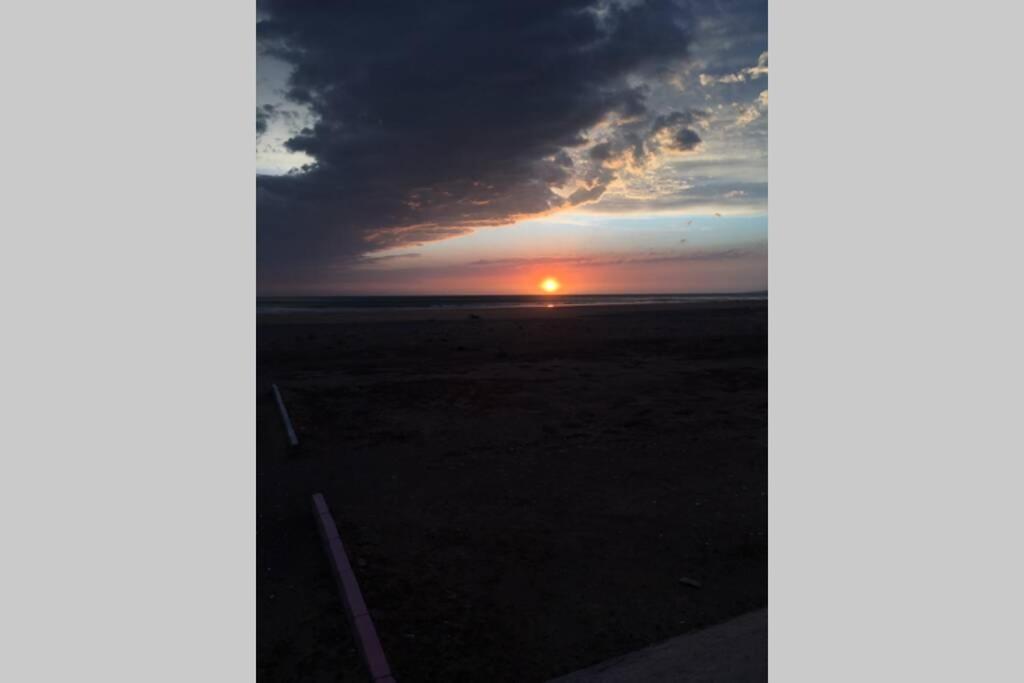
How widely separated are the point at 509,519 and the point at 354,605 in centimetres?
230

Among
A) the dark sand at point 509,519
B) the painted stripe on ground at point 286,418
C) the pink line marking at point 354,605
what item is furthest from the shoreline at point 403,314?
the pink line marking at point 354,605

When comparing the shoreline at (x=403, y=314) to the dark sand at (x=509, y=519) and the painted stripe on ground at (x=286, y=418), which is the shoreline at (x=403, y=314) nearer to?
the dark sand at (x=509, y=519)

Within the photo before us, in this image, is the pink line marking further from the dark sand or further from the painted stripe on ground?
the painted stripe on ground

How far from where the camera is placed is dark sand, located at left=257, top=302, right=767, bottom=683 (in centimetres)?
442

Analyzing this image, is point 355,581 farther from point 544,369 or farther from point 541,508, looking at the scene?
point 544,369

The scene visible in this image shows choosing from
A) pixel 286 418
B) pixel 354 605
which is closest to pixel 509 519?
pixel 354 605

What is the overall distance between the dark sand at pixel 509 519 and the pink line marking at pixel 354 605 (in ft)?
0.44

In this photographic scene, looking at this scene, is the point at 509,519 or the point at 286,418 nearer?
the point at 509,519

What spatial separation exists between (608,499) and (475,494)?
1.58 metres

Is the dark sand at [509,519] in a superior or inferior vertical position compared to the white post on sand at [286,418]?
inferior

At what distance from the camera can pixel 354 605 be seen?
4.55 meters

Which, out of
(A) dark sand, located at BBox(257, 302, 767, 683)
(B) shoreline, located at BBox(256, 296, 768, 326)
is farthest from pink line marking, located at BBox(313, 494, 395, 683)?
(B) shoreline, located at BBox(256, 296, 768, 326)

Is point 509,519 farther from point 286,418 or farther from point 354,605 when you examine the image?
point 286,418

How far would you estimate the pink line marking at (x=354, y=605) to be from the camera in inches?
153
